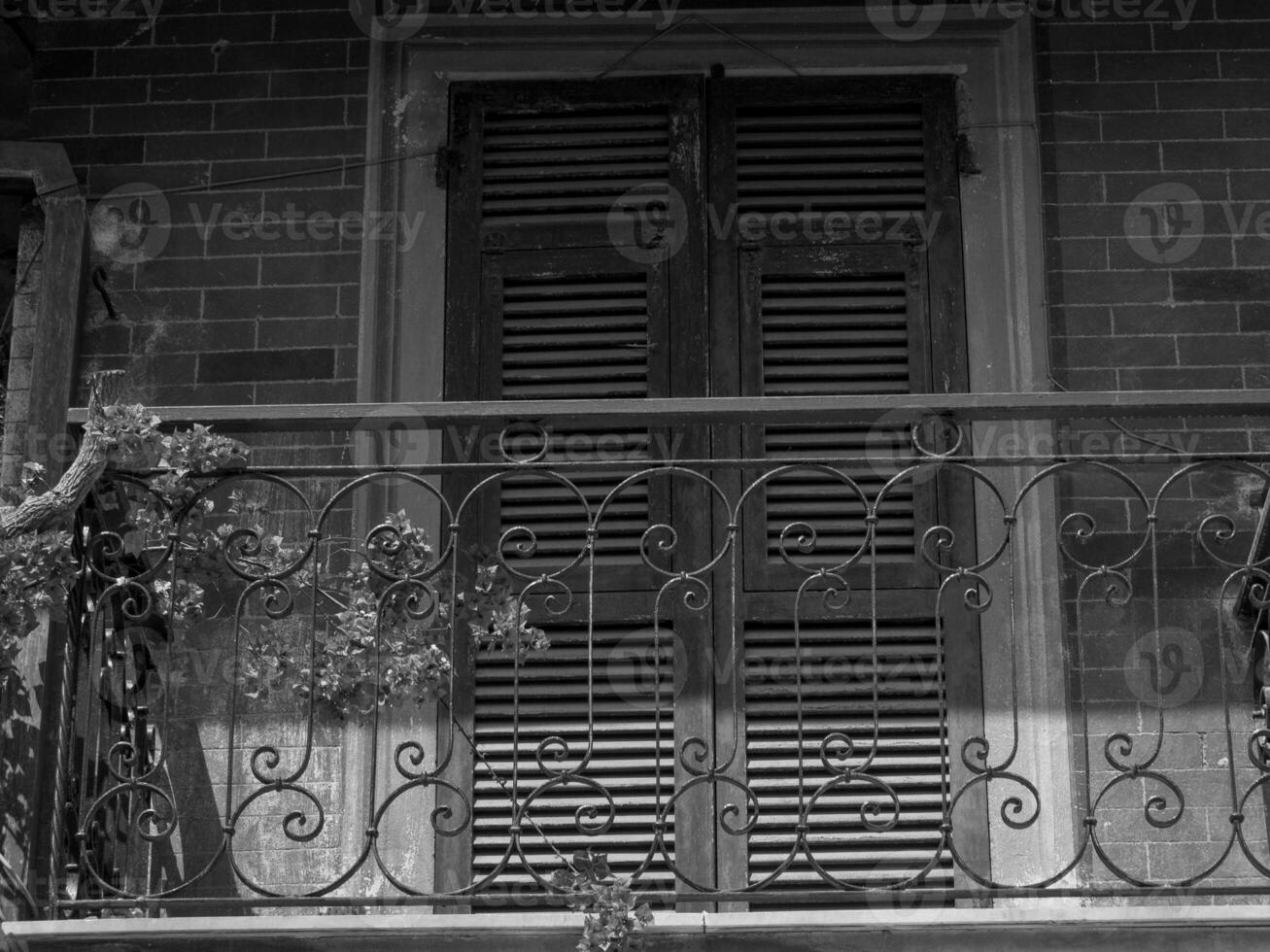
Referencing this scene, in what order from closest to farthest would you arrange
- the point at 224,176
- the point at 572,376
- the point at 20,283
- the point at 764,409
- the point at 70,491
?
the point at 70,491 < the point at 764,409 < the point at 572,376 < the point at 20,283 < the point at 224,176

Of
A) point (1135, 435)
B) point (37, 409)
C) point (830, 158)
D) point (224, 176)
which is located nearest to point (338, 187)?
point (224, 176)

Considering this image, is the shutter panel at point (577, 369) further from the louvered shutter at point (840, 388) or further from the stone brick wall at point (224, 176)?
the stone brick wall at point (224, 176)

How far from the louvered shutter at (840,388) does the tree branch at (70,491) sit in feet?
5.98

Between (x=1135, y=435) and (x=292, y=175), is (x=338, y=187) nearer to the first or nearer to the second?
(x=292, y=175)

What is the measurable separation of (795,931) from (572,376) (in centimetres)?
196

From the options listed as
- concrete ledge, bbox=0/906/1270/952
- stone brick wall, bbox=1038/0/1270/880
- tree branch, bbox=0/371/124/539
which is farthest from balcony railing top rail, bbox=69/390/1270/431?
concrete ledge, bbox=0/906/1270/952

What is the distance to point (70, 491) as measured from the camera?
511cm

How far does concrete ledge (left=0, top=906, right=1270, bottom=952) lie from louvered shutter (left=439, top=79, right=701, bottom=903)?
72 centimetres

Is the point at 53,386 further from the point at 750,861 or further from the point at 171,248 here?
the point at 750,861

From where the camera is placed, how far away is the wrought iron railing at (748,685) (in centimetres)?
582

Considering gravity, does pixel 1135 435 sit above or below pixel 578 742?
above

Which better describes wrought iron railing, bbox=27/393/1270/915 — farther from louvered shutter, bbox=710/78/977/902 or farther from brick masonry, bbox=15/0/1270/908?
brick masonry, bbox=15/0/1270/908

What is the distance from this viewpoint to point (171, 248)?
6492 mm

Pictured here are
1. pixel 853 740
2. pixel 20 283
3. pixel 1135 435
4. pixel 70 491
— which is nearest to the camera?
pixel 70 491
